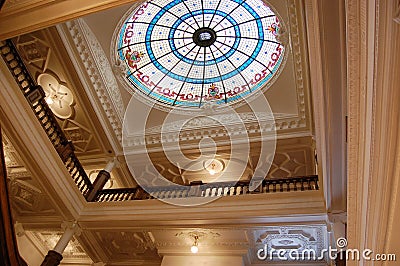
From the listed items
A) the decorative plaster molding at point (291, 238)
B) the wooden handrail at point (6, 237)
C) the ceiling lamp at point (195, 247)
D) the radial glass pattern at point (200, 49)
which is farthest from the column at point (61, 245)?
the wooden handrail at point (6, 237)

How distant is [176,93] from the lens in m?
11.0

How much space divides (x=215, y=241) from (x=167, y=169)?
3.36 m

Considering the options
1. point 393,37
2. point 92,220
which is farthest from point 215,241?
point 393,37

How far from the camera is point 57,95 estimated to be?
32.4ft

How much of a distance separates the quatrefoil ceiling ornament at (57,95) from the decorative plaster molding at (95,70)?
65 centimetres

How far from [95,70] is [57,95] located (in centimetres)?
127

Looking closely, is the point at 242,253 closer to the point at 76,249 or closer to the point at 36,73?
the point at 76,249

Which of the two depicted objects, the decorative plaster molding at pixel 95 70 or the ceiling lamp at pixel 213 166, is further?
the ceiling lamp at pixel 213 166

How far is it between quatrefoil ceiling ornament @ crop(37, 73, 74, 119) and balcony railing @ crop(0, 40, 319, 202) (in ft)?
3.74

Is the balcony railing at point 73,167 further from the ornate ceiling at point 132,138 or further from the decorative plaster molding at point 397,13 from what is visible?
the decorative plaster molding at point 397,13

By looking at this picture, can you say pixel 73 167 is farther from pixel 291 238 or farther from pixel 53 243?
pixel 291 238

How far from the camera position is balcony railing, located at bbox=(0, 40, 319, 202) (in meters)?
7.68

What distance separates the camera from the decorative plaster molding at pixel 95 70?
888 cm

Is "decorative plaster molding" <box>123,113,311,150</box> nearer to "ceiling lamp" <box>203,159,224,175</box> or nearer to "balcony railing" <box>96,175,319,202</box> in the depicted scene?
"ceiling lamp" <box>203,159,224,175</box>
